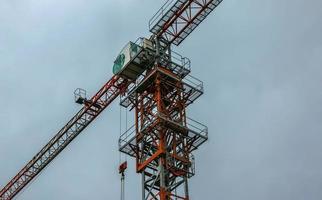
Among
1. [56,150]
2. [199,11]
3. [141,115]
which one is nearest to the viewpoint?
[141,115]

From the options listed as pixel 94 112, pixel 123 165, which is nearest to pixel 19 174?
pixel 94 112

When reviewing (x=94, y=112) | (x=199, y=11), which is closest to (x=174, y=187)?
(x=199, y=11)

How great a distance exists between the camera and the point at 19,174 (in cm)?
8756

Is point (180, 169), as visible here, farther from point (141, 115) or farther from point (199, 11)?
point (199, 11)

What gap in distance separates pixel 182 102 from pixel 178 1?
8.80m

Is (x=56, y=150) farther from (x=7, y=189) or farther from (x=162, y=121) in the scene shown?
(x=162, y=121)

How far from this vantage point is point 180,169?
55.6 metres

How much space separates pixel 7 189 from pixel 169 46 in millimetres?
34915

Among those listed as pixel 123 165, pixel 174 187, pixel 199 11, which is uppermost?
pixel 199 11

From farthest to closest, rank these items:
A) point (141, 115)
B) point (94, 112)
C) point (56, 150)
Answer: point (56, 150), point (94, 112), point (141, 115)

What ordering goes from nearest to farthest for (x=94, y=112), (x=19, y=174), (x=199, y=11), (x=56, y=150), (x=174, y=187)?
1. (x=174, y=187)
2. (x=199, y=11)
3. (x=94, y=112)
4. (x=56, y=150)
5. (x=19, y=174)

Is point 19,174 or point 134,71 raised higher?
point 19,174

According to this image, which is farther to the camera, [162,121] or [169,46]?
[169,46]

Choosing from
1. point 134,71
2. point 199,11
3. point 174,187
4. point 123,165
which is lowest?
point 174,187
